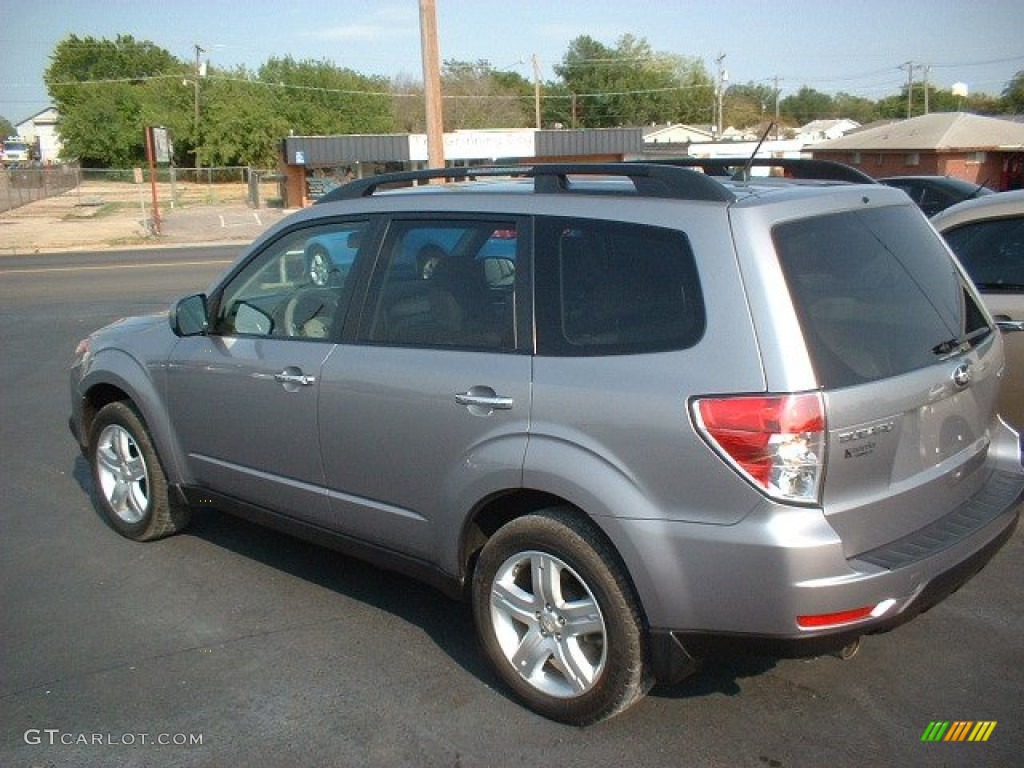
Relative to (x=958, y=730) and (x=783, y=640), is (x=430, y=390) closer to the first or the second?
(x=783, y=640)

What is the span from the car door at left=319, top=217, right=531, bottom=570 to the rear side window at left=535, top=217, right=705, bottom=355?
132mm

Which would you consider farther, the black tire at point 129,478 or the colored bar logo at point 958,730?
the black tire at point 129,478

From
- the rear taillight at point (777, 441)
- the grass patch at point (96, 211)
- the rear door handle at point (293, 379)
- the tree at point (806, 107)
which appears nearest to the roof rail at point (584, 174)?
the rear taillight at point (777, 441)

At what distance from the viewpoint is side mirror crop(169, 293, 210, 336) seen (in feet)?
15.8

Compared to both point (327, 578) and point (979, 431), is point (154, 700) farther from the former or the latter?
point (979, 431)

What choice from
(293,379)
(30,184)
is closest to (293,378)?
(293,379)

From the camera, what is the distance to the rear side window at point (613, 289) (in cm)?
317

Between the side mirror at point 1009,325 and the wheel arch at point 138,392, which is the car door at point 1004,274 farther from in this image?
the wheel arch at point 138,392

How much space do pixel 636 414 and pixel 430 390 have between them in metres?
0.90

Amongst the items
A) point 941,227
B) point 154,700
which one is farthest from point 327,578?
point 941,227

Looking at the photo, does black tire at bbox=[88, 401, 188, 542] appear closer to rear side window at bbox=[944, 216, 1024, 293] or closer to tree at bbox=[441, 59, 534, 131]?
rear side window at bbox=[944, 216, 1024, 293]

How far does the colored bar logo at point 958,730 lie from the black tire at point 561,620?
98cm

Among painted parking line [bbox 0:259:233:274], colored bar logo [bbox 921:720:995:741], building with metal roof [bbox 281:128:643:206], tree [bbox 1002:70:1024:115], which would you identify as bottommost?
painted parking line [bbox 0:259:233:274]

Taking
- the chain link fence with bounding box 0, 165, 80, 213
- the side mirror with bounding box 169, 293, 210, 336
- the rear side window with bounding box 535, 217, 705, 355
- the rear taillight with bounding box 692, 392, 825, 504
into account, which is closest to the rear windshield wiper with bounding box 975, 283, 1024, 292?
the rear side window with bounding box 535, 217, 705, 355
